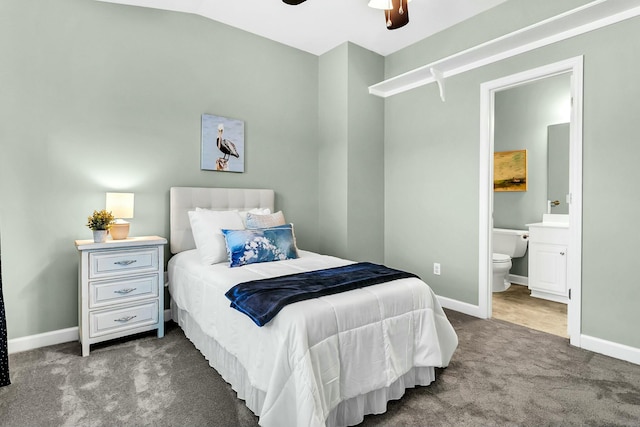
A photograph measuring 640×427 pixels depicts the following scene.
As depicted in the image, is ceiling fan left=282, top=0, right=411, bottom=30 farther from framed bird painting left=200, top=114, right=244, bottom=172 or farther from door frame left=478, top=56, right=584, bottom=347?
framed bird painting left=200, top=114, right=244, bottom=172

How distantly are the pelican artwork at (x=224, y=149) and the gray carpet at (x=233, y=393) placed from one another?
5.63 ft

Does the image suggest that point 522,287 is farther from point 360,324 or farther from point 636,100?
point 360,324

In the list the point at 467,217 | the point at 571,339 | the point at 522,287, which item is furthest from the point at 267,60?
the point at 522,287

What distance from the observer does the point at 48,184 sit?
262cm

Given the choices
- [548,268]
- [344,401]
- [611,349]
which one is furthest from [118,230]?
[548,268]

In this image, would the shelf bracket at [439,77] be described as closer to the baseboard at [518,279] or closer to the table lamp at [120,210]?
the baseboard at [518,279]

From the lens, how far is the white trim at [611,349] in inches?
93.3

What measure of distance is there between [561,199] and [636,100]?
6.95ft

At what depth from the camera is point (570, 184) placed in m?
2.68

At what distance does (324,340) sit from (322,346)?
0.03 m

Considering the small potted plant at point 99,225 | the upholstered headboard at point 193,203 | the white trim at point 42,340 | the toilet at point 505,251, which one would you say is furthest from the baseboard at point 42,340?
the toilet at point 505,251

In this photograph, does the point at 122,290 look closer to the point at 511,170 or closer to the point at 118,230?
the point at 118,230

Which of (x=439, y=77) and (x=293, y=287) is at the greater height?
(x=439, y=77)

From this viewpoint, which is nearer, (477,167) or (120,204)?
(120,204)
